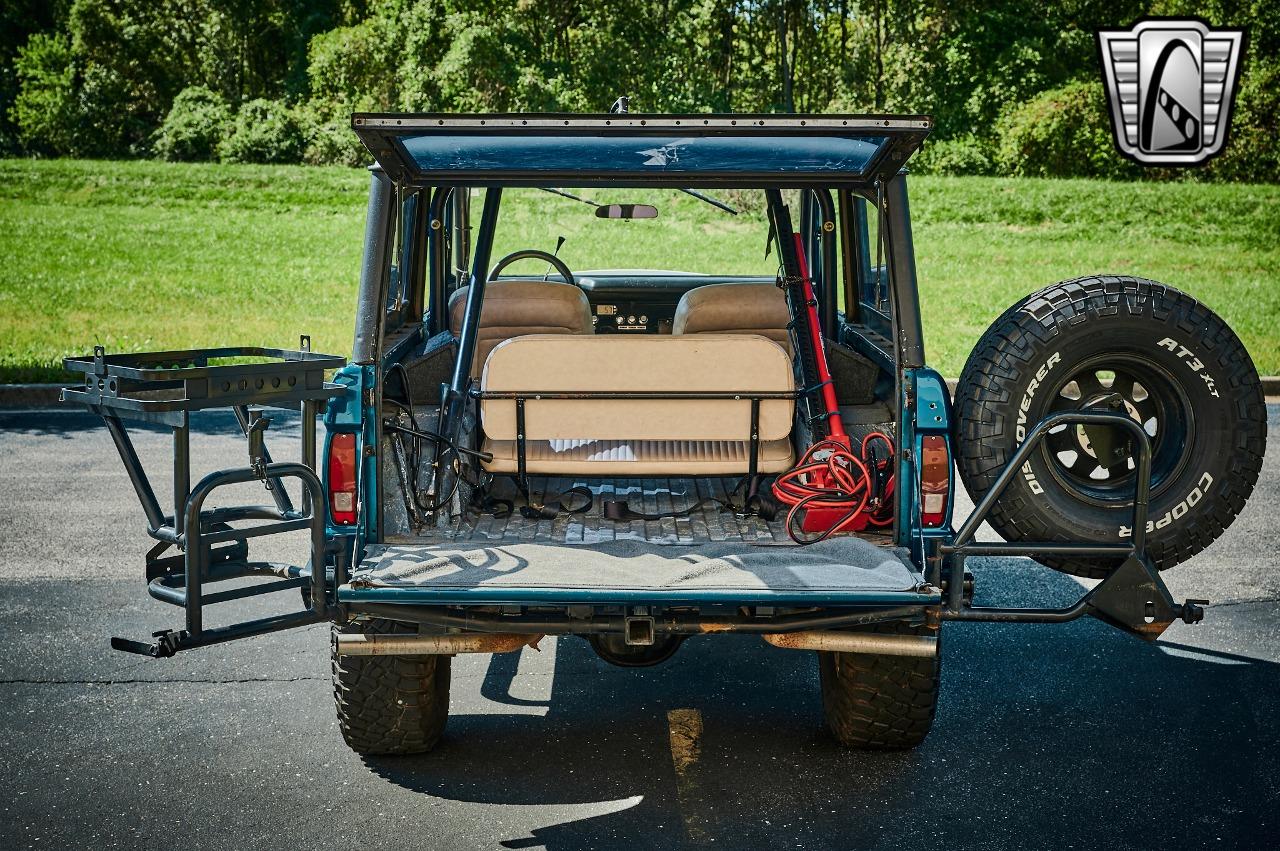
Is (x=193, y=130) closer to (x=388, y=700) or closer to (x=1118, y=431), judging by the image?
(x=388, y=700)

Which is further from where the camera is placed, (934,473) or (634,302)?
(634,302)

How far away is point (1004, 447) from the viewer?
4453 millimetres

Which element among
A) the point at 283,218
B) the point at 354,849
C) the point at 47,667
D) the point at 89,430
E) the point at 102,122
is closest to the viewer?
the point at 354,849

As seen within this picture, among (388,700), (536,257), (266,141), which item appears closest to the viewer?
(388,700)

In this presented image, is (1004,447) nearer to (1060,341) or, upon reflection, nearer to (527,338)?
(1060,341)

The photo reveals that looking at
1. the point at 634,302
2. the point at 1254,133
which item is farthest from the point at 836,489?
the point at 1254,133

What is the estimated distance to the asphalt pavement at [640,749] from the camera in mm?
4000

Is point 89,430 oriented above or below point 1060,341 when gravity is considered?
A: below

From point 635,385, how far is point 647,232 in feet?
48.5

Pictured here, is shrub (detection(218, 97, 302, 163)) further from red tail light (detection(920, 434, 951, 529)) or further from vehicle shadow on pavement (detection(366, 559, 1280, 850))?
red tail light (detection(920, 434, 951, 529))

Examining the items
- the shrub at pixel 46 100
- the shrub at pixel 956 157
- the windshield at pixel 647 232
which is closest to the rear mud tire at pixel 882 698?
the windshield at pixel 647 232

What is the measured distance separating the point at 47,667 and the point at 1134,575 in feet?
14.1

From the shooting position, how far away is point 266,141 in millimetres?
38844

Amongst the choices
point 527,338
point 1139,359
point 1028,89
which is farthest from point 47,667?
point 1028,89
